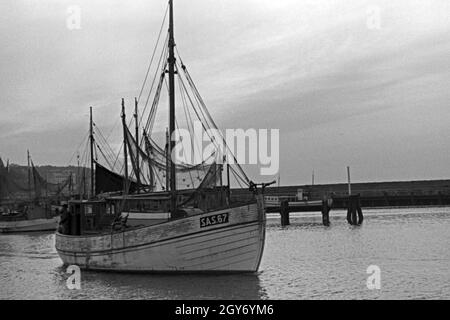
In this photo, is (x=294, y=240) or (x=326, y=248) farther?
(x=294, y=240)

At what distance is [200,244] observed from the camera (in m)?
24.5

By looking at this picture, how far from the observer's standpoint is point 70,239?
1184 inches

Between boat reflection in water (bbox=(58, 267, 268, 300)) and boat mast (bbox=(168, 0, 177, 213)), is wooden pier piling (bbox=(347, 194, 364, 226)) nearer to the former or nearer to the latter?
boat reflection in water (bbox=(58, 267, 268, 300))

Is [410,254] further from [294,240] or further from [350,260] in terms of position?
[294,240]

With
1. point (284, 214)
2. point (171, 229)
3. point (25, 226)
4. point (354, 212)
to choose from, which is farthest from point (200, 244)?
point (25, 226)

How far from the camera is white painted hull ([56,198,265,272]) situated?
24.4 m

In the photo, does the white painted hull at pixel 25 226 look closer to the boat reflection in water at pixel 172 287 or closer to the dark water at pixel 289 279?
the dark water at pixel 289 279

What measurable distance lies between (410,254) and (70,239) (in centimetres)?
1845

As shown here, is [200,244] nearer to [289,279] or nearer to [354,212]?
[289,279]

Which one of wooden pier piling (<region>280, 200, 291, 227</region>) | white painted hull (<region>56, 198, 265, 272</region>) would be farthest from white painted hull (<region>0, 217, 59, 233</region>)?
white painted hull (<region>56, 198, 265, 272</region>)

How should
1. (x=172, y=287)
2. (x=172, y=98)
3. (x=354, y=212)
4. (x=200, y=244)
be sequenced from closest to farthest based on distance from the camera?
(x=172, y=287), (x=200, y=244), (x=172, y=98), (x=354, y=212)

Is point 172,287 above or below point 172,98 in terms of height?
below

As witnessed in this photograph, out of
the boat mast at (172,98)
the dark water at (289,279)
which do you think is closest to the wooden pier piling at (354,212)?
the dark water at (289,279)
